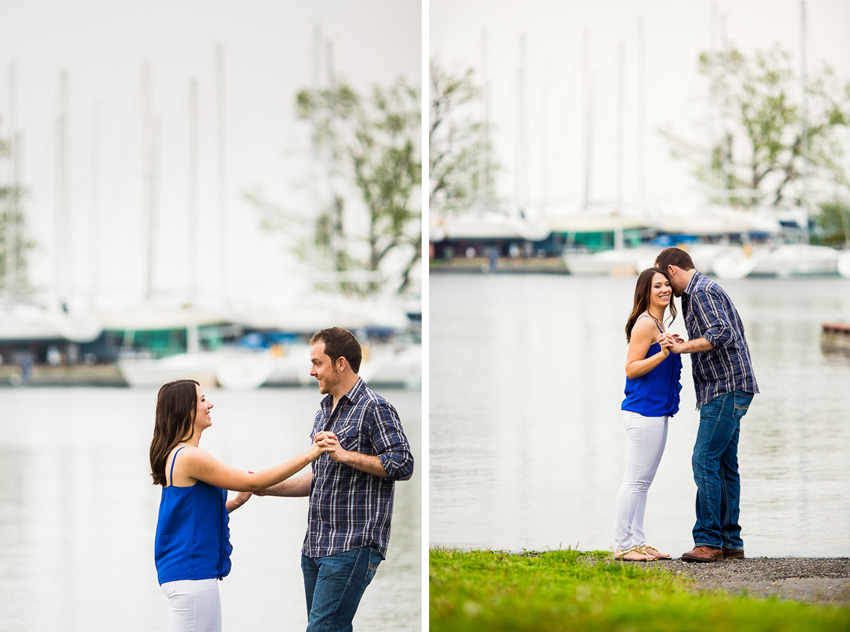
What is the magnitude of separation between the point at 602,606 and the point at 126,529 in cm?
982

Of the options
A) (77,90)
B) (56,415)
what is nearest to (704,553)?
(56,415)

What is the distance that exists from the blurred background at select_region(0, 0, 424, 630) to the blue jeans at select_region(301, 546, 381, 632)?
20773 mm

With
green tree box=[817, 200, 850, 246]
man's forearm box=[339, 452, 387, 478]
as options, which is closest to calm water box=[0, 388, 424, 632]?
man's forearm box=[339, 452, 387, 478]

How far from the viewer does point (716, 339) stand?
4.08 metres

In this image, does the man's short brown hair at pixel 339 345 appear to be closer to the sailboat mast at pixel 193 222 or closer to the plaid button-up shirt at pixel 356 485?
the plaid button-up shirt at pixel 356 485

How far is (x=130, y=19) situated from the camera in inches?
1080

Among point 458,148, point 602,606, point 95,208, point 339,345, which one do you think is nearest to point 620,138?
point 458,148

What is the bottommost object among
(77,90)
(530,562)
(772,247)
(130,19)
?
(530,562)

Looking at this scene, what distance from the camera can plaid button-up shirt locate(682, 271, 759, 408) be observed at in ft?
13.5

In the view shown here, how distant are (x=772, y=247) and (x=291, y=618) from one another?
13.5 m

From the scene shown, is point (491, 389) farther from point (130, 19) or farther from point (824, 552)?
point (130, 19)

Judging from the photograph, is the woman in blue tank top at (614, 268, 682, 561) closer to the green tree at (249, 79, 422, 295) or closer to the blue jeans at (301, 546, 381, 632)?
the blue jeans at (301, 546, 381, 632)

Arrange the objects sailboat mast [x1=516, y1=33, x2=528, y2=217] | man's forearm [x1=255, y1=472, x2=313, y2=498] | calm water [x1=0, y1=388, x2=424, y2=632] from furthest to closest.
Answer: sailboat mast [x1=516, y1=33, x2=528, y2=217], calm water [x1=0, y1=388, x2=424, y2=632], man's forearm [x1=255, y1=472, x2=313, y2=498]

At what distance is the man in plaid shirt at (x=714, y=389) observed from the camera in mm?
4125
